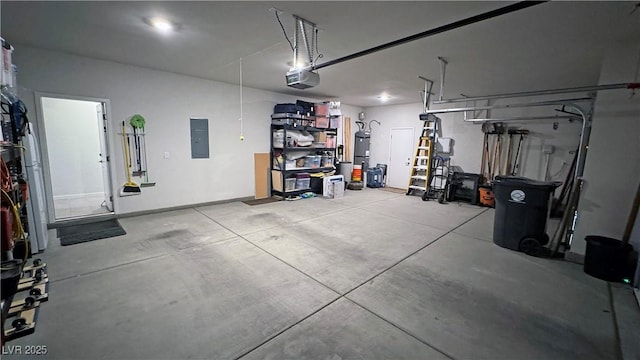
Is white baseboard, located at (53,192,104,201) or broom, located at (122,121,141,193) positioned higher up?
broom, located at (122,121,141,193)

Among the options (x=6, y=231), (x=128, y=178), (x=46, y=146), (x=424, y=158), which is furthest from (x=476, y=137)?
(x=46, y=146)

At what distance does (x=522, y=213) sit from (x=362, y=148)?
5583mm

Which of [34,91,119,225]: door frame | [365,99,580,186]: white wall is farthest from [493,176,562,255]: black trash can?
[34,91,119,225]: door frame

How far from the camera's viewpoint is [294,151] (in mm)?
7016

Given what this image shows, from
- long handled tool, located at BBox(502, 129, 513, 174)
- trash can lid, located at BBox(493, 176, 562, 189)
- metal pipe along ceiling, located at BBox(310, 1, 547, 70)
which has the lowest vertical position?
trash can lid, located at BBox(493, 176, 562, 189)

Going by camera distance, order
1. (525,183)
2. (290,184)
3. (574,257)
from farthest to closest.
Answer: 1. (290,184)
2. (525,183)
3. (574,257)

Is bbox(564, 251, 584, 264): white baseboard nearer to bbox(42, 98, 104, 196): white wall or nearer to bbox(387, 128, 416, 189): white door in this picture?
bbox(387, 128, 416, 189): white door

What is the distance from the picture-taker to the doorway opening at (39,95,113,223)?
5.36m

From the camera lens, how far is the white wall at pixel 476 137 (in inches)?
220

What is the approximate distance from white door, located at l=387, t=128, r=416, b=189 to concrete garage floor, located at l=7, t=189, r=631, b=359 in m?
4.24

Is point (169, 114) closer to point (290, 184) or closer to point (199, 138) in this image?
point (199, 138)

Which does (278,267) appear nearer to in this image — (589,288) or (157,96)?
(589,288)

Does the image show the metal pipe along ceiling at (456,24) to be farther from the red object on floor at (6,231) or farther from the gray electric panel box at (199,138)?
the gray electric panel box at (199,138)

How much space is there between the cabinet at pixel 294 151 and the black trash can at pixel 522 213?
4.26 m
